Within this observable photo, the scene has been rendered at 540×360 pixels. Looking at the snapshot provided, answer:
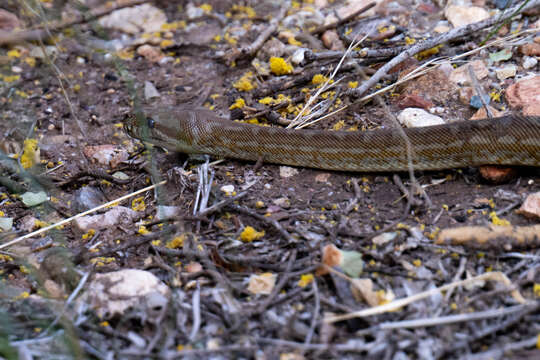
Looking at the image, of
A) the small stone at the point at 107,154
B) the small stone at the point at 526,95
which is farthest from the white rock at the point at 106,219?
the small stone at the point at 526,95

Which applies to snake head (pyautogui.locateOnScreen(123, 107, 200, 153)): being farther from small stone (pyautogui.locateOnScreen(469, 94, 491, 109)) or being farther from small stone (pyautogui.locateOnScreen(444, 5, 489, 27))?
small stone (pyautogui.locateOnScreen(444, 5, 489, 27))


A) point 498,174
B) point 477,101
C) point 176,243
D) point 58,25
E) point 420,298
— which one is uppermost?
point 58,25

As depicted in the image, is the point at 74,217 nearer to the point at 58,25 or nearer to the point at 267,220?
the point at 267,220

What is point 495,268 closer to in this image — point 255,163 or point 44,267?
point 255,163

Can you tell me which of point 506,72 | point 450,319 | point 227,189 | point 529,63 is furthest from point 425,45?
point 450,319

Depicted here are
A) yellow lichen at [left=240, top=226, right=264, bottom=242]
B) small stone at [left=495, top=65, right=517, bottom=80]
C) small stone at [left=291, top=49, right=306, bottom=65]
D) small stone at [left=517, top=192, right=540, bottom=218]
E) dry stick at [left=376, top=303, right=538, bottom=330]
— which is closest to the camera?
dry stick at [left=376, top=303, right=538, bottom=330]

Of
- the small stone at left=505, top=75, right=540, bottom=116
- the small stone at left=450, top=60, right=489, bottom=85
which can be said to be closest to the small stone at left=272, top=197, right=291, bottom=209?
the small stone at left=450, top=60, right=489, bottom=85
